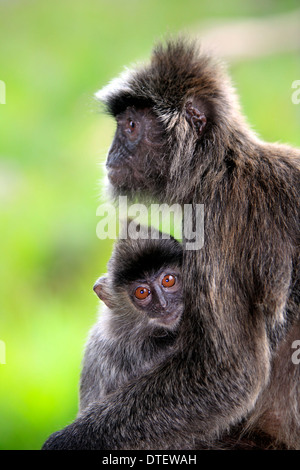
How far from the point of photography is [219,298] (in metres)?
4.85

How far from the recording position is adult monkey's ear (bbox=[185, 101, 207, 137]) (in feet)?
17.0

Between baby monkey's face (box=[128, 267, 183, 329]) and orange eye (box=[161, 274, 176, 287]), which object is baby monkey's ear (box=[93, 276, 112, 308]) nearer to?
baby monkey's face (box=[128, 267, 183, 329])

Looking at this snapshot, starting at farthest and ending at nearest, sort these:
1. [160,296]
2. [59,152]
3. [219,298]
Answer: [59,152], [160,296], [219,298]

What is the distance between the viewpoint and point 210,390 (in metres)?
4.95

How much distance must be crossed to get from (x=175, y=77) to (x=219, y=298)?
1569 millimetres

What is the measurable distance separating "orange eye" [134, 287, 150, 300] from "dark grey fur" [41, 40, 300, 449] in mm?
532

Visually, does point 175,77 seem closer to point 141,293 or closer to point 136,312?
point 141,293

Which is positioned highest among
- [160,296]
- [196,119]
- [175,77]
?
[175,77]

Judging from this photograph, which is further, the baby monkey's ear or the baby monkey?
the baby monkey's ear

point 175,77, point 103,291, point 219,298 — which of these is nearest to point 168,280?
point 103,291

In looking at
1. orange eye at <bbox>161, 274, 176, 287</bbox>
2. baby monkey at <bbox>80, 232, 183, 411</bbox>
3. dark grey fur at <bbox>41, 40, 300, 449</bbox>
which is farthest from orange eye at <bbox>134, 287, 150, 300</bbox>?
dark grey fur at <bbox>41, 40, 300, 449</bbox>

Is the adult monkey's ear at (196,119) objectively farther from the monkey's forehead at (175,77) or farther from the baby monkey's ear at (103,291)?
the baby monkey's ear at (103,291)
